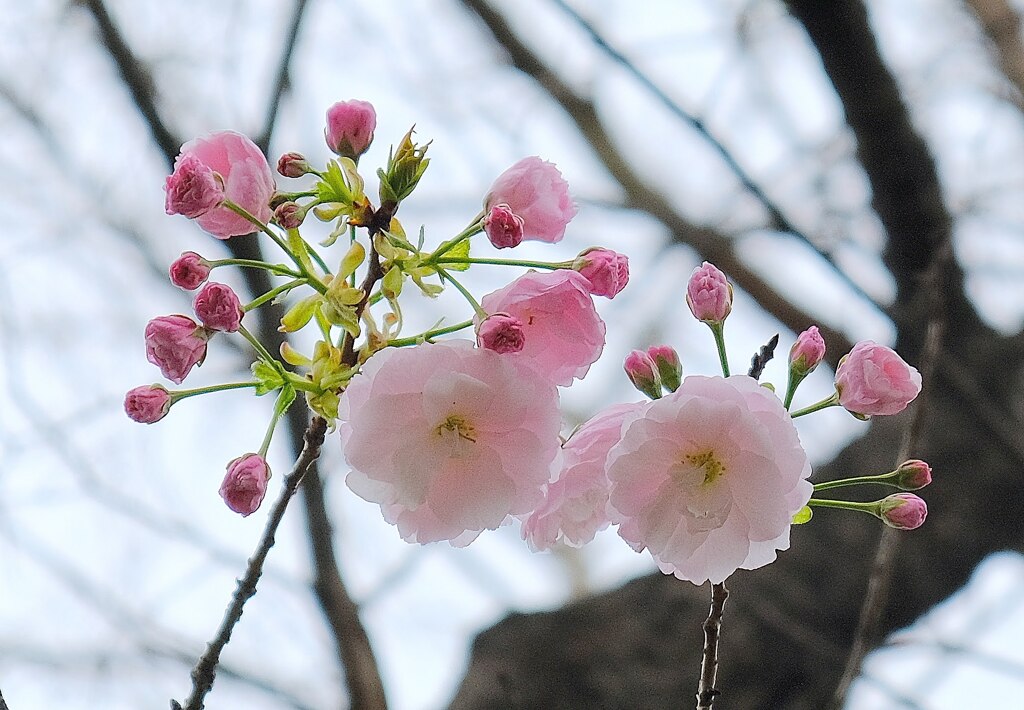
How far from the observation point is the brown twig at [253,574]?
574mm

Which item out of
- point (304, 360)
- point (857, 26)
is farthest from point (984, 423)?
point (304, 360)

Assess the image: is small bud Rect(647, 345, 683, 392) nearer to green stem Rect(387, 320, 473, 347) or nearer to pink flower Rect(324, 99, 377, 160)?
green stem Rect(387, 320, 473, 347)

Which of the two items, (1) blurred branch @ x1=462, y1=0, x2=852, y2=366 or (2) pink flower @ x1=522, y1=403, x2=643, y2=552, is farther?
(1) blurred branch @ x1=462, y1=0, x2=852, y2=366

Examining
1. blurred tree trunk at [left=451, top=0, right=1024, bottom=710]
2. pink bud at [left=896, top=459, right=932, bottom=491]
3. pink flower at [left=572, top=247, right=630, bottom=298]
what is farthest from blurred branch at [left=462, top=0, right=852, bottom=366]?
pink flower at [left=572, top=247, right=630, bottom=298]

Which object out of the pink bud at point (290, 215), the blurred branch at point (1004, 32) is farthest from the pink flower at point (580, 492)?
the blurred branch at point (1004, 32)

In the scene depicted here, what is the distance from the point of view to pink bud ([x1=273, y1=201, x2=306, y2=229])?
63cm

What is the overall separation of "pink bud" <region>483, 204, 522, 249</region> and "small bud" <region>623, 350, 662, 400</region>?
0.11m

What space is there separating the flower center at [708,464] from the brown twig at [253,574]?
0.75 feet

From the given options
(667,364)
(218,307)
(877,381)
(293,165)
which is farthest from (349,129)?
(877,381)

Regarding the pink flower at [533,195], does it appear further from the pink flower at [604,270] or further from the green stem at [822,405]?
the green stem at [822,405]

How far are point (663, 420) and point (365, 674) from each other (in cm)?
105

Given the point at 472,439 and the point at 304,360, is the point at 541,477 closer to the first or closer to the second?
the point at 472,439

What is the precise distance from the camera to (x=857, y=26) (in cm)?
156

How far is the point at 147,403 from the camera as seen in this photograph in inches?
24.5
